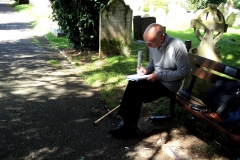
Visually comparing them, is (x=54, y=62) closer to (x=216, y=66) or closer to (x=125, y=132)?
(x=125, y=132)

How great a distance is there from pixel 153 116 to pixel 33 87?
2907 mm

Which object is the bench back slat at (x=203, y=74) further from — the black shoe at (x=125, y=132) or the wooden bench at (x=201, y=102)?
the black shoe at (x=125, y=132)

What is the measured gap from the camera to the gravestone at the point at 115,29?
7641 millimetres

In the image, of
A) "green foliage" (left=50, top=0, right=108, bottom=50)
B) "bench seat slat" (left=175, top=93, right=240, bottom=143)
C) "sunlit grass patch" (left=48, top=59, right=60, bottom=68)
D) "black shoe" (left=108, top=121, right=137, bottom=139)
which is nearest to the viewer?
"bench seat slat" (left=175, top=93, right=240, bottom=143)

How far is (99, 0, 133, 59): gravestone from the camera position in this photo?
7.64 metres

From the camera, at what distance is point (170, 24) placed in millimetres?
15570

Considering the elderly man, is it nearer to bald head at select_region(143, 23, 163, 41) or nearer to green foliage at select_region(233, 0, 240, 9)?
bald head at select_region(143, 23, 163, 41)

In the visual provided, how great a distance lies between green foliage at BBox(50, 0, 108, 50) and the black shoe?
5232 mm

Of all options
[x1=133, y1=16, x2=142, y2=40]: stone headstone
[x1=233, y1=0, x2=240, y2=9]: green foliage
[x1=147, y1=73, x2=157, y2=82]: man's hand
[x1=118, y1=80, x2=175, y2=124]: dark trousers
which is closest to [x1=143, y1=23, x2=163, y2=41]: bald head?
[x1=147, y1=73, x2=157, y2=82]: man's hand

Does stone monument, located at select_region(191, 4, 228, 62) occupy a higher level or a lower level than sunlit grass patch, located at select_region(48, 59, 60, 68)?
higher

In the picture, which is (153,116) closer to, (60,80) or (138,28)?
(60,80)

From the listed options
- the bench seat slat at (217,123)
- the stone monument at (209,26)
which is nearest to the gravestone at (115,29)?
the stone monument at (209,26)

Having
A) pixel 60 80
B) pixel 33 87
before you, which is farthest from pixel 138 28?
pixel 33 87

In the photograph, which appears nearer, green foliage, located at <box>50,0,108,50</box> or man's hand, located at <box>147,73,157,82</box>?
man's hand, located at <box>147,73,157,82</box>
